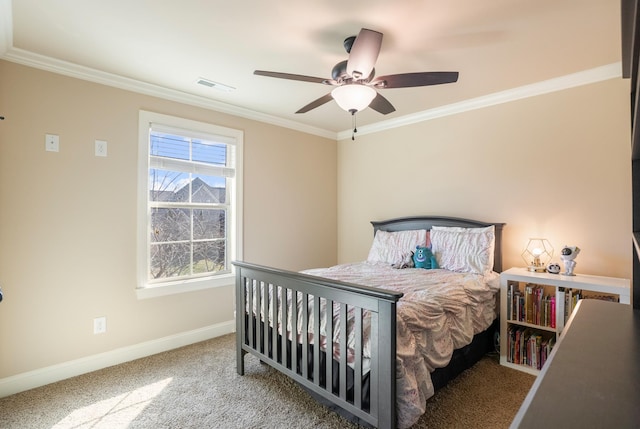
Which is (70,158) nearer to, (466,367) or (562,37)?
(466,367)

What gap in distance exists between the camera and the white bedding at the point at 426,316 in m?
1.65

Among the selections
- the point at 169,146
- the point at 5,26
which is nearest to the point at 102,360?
the point at 169,146

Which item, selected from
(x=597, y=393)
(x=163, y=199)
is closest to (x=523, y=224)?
(x=597, y=393)

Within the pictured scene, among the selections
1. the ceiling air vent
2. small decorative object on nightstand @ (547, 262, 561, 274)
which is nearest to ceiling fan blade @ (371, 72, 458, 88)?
the ceiling air vent

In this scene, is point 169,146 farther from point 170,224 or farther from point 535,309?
point 535,309

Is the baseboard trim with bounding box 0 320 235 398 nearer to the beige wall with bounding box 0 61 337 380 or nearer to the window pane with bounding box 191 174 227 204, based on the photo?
the beige wall with bounding box 0 61 337 380

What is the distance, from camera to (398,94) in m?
3.17

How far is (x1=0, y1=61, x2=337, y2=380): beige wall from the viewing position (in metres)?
2.35

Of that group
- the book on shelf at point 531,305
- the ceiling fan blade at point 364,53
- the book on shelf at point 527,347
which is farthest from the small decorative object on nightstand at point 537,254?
the ceiling fan blade at point 364,53

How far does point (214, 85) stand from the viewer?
9.63 ft

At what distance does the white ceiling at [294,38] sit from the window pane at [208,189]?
898mm

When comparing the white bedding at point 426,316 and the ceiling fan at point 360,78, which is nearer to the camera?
the white bedding at point 426,316

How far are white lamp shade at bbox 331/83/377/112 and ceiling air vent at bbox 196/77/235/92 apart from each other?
1325mm

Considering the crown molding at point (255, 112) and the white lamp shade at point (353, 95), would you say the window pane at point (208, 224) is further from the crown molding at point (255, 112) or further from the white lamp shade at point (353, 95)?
the white lamp shade at point (353, 95)
